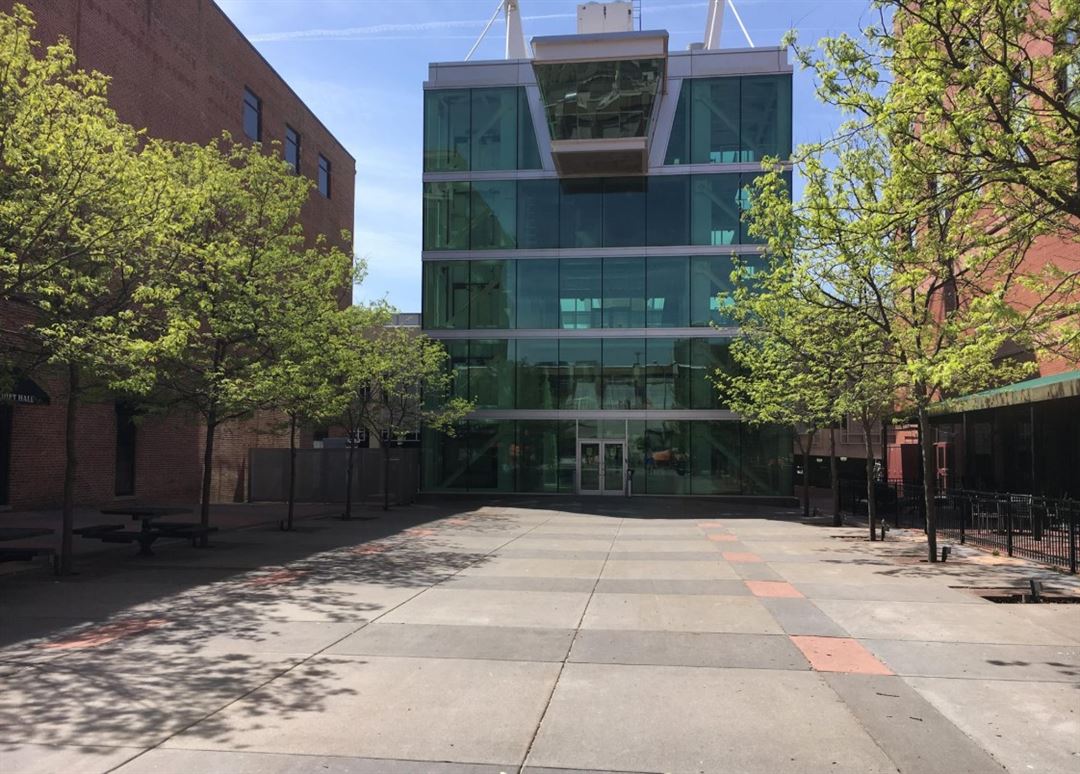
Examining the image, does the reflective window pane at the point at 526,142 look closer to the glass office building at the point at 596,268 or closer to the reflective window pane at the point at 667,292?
the glass office building at the point at 596,268

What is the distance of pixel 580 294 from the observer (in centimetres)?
3059

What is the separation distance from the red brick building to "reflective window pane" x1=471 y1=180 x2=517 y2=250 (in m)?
8.56

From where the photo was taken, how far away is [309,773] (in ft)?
14.5

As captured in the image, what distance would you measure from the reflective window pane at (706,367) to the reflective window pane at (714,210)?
3961 millimetres

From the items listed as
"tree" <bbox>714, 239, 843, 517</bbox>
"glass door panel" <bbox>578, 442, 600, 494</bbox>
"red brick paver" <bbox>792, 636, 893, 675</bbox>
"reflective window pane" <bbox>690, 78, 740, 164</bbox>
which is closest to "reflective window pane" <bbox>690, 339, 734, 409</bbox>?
"glass door panel" <bbox>578, 442, 600, 494</bbox>

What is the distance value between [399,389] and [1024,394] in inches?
677

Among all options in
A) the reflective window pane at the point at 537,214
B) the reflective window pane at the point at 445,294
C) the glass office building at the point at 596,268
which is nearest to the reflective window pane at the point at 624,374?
the glass office building at the point at 596,268

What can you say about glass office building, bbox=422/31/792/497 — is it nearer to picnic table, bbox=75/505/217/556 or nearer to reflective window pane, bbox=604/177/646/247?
reflective window pane, bbox=604/177/646/247

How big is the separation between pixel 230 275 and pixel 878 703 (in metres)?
13.0

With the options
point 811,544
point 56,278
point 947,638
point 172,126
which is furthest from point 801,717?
point 172,126

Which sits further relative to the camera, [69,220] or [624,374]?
[624,374]

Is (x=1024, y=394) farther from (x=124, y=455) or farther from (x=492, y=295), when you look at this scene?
(x=124, y=455)

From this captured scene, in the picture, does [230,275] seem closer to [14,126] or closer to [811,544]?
[14,126]

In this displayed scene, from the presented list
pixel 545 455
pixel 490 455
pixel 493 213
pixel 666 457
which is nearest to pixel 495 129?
pixel 493 213
